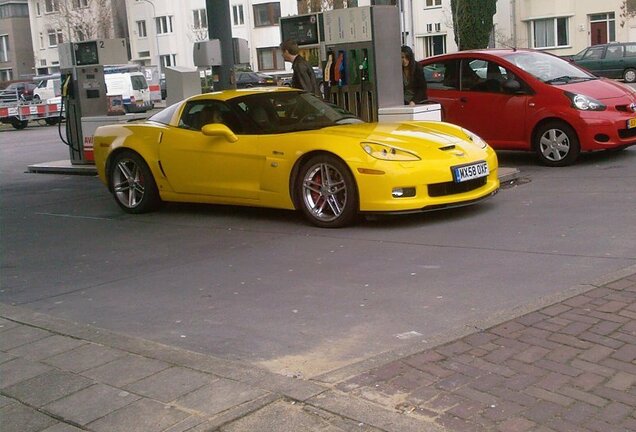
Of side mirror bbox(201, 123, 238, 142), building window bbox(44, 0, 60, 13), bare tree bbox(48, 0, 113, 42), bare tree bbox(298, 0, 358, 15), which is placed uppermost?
building window bbox(44, 0, 60, 13)

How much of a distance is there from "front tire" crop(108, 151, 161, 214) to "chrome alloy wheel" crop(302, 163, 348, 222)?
2.22 meters

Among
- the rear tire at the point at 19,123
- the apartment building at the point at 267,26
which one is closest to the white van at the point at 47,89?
the rear tire at the point at 19,123

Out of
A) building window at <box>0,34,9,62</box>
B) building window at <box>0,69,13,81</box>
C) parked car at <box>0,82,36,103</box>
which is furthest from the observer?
building window at <box>0,69,13,81</box>

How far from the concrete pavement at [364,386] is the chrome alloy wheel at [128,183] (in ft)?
15.8

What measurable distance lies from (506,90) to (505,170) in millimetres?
1649

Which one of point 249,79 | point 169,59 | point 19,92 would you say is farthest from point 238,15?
point 19,92

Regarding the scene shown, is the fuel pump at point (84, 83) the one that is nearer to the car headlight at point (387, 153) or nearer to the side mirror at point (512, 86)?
the side mirror at point (512, 86)

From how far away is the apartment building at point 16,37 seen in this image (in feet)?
274

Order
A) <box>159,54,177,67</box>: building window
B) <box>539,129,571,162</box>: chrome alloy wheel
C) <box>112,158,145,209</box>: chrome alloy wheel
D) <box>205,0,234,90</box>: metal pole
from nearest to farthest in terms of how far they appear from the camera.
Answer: <box>112,158,145,209</box>: chrome alloy wheel, <box>539,129,571,162</box>: chrome alloy wheel, <box>205,0,234,90</box>: metal pole, <box>159,54,177,67</box>: building window

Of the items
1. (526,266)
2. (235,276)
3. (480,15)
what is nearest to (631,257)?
(526,266)

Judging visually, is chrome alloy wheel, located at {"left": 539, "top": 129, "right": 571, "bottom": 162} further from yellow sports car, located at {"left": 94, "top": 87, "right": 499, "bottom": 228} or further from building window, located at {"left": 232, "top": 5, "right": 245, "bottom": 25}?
building window, located at {"left": 232, "top": 5, "right": 245, "bottom": 25}

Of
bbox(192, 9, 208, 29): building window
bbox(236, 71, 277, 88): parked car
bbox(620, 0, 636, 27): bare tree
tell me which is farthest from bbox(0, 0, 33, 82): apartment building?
bbox(620, 0, 636, 27): bare tree

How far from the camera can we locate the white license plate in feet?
26.0

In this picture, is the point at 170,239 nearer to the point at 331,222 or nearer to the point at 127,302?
the point at 331,222
